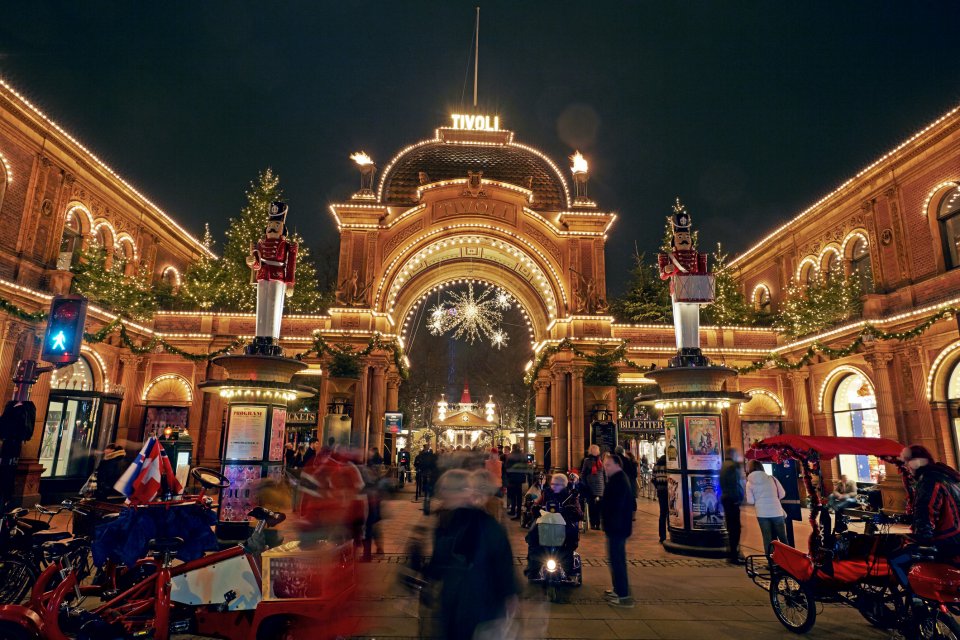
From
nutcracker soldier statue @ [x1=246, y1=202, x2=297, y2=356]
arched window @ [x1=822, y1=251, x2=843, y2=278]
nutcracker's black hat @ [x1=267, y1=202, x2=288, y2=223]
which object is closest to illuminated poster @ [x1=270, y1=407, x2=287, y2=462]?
nutcracker soldier statue @ [x1=246, y1=202, x2=297, y2=356]

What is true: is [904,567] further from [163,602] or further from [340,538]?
[163,602]

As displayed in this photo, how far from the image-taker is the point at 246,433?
10.1 m

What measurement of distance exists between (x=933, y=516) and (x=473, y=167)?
2460 centimetres

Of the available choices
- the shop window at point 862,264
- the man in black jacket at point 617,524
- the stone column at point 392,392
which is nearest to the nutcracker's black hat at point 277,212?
the man in black jacket at point 617,524

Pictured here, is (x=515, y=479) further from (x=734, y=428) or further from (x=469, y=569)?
(x=734, y=428)

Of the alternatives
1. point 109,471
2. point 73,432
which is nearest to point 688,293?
point 109,471

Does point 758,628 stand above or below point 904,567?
below

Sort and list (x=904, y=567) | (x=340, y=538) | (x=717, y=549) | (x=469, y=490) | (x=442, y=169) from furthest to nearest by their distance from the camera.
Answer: (x=442, y=169) < (x=717, y=549) < (x=904, y=567) < (x=340, y=538) < (x=469, y=490)

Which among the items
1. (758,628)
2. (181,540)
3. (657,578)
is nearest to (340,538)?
(181,540)

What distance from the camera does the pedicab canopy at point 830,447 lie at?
8250 millimetres

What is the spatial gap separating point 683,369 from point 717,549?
11.5 ft

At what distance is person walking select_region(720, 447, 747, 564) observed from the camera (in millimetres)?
9734

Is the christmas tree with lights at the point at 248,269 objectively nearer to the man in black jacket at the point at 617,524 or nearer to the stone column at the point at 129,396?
the stone column at the point at 129,396

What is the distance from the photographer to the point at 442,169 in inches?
1067
